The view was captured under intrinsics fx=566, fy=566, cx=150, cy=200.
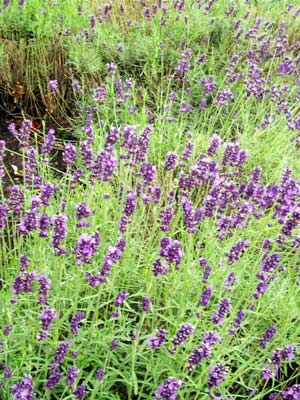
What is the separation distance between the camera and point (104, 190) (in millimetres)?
2709

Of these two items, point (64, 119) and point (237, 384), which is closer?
point (237, 384)

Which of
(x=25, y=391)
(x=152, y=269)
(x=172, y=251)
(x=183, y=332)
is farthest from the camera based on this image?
(x=152, y=269)

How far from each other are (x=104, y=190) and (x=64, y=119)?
6.31 ft

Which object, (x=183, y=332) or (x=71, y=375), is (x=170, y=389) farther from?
(x=71, y=375)

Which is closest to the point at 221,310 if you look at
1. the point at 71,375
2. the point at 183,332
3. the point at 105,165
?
the point at 183,332

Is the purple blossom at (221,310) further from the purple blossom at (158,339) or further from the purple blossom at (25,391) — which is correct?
the purple blossom at (25,391)

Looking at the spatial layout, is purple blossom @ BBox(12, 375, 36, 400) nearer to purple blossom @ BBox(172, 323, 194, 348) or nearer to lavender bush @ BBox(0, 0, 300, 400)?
lavender bush @ BBox(0, 0, 300, 400)

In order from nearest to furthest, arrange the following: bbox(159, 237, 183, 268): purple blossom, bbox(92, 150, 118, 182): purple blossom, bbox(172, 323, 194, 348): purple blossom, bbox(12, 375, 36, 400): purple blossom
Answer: bbox(12, 375, 36, 400): purple blossom, bbox(172, 323, 194, 348): purple blossom, bbox(159, 237, 183, 268): purple blossom, bbox(92, 150, 118, 182): purple blossom

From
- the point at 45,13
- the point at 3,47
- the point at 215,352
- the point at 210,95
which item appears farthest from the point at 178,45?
the point at 215,352

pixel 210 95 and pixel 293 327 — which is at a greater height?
pixel 210 95

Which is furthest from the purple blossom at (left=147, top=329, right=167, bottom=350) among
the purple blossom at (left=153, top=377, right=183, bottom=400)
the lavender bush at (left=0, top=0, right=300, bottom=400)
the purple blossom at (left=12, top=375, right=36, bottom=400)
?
the purple blossom at (left=12, top=375, right=36, bottom=400)

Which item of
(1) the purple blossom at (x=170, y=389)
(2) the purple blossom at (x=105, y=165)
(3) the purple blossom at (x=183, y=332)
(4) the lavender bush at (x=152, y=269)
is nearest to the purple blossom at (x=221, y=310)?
(4) the lavender bush at (x=152, y=269)

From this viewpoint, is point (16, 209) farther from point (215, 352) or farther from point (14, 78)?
point (14, 78)

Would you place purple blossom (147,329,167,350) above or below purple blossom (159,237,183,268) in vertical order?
below
